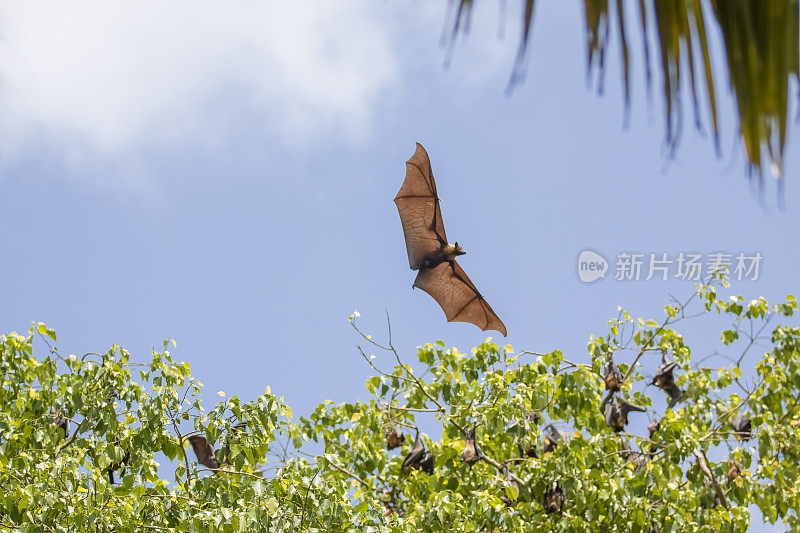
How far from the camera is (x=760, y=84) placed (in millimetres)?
1156

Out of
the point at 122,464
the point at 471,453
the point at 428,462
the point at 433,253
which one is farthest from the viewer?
the point at 433,253

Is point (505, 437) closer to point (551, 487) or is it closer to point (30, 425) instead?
point (551, 487)

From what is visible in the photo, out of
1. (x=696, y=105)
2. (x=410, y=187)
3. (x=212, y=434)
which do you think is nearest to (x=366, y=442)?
(x=212, y=434)

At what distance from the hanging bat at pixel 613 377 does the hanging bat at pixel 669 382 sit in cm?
36

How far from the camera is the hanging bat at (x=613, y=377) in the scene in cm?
806

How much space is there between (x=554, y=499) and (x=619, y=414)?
1373 millimetres

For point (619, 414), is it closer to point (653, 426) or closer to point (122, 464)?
point (653, 426)

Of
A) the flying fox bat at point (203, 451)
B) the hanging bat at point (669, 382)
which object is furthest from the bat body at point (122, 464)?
the hanging bat at point (669, 382)

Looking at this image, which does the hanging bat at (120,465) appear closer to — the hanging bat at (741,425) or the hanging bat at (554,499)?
the hanging bat at (554,499)

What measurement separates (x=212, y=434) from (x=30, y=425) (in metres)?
1.90

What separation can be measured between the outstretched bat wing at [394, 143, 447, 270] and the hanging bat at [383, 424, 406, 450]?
15.9 feet

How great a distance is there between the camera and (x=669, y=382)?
312 inches

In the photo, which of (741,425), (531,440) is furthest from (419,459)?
(741,425)

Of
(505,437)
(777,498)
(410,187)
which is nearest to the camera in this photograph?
(777,498)
